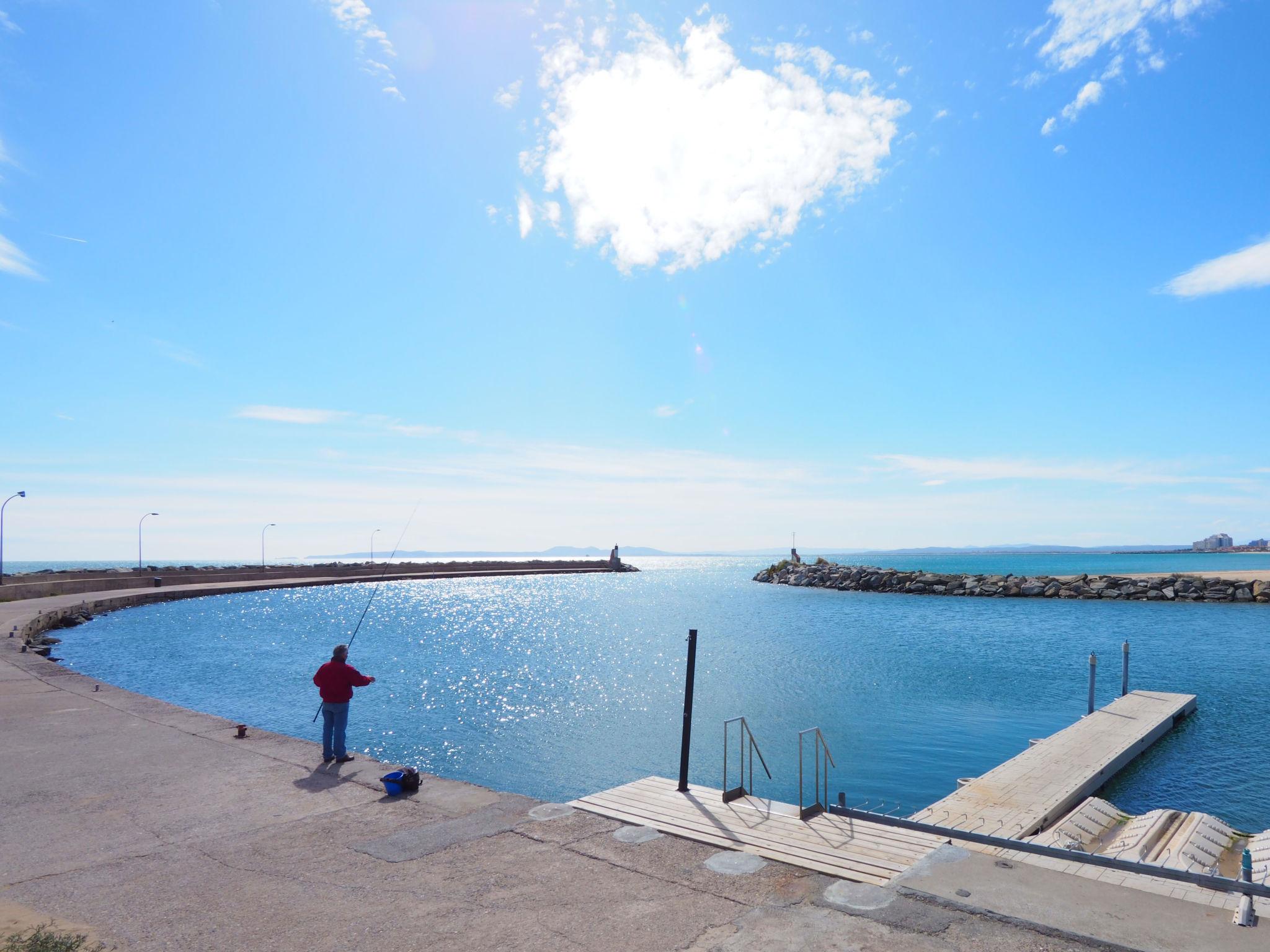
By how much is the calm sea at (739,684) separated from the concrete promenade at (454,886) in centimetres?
729

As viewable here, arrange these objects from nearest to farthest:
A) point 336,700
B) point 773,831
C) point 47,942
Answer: point 47,942 < point 773,831 < point 336,700

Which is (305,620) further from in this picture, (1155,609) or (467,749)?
(1155,609)

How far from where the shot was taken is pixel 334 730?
413 inches

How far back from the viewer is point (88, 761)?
33.3ft

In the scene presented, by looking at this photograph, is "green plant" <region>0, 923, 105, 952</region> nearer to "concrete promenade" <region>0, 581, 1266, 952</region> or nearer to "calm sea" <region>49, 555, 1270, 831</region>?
"concrete promenade" <region>0, 581, 1266, 952</region>

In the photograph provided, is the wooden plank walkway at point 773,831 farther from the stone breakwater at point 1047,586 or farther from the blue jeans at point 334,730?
the stone breakwater at point 1047,586

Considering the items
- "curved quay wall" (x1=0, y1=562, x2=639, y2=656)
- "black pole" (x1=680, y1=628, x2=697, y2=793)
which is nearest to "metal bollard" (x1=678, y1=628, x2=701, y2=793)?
"black pole" (x1=680, y1=628, x2=697, y2=793)

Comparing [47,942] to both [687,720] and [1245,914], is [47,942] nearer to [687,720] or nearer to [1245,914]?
[687,720]

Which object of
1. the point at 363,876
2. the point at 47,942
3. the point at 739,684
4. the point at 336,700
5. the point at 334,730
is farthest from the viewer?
the point at 739,684

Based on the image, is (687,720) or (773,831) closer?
(773,831)

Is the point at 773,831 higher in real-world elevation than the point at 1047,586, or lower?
higher

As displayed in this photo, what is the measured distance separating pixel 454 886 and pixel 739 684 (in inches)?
821

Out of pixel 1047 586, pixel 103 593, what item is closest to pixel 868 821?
pixel 103 593

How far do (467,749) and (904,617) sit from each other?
131 feet
